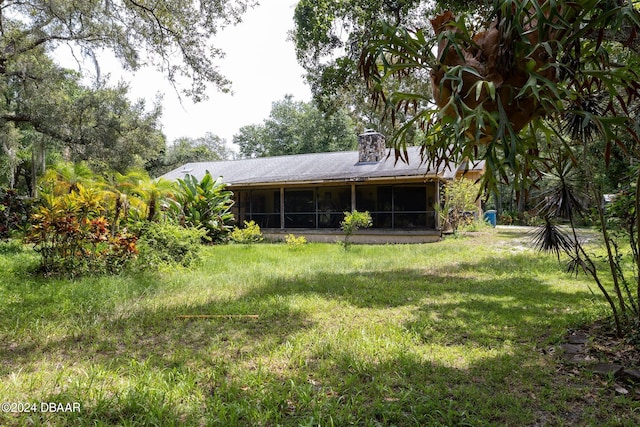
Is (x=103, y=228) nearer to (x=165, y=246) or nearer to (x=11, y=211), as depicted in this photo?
(x=165, y=246)

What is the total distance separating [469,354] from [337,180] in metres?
13.7

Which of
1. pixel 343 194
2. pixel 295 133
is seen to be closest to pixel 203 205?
pixel 343 194

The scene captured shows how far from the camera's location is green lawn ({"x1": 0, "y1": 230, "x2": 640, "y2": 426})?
270 cm

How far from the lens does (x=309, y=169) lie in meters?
20.4

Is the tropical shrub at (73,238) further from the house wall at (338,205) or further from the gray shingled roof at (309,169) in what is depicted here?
the house wall at (338,205)

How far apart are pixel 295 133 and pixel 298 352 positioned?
1531 inches

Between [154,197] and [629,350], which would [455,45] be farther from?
[154,197]

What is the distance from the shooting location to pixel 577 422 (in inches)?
102

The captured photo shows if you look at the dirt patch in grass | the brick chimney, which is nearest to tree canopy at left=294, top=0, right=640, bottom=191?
the dirt patch in grass

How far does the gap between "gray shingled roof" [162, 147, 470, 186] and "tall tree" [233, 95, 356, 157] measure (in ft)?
34.2

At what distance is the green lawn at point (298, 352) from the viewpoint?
2.70 metres

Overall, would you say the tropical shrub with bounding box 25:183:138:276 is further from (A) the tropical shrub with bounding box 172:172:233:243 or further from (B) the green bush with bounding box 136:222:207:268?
(A) the tropical shrub with bounding box 172:172:233:243

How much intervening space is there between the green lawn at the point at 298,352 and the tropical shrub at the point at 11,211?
4.53 metres

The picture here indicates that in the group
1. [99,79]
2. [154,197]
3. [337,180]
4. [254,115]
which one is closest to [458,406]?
[154,197]
